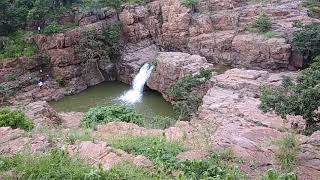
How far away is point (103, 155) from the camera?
8.30 metres

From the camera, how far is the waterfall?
957 inches

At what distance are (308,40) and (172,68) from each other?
24.4ft

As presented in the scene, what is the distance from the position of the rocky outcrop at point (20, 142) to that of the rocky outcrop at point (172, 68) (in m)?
13.3

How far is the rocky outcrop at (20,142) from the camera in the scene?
27.0 feet

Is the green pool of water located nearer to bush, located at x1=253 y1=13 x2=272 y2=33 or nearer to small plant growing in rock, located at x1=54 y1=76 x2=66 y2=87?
small plant growing in rock, located at x1=54 y1=76 x2=66 y2=87

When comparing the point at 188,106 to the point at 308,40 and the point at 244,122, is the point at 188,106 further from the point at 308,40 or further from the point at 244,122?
the point at 308,40

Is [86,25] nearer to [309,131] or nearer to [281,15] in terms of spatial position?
[281,15]

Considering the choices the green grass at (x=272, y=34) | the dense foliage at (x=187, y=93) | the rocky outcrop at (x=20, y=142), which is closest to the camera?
the rocky outcrop at (x=20, y=142)

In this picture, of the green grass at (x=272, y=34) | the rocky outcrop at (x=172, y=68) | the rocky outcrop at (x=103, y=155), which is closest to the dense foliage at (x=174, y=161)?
the rocky outcrop at (x=103, y=155)

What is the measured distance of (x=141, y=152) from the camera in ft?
28.2

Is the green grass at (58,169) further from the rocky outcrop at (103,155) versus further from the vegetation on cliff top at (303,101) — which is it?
the vegetation on cliff top at (303,101)

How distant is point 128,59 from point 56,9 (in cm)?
584

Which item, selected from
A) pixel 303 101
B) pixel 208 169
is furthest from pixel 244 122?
pixel 208 169

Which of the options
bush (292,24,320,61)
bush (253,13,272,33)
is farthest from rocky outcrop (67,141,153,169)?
bush (253,13,272,33)
